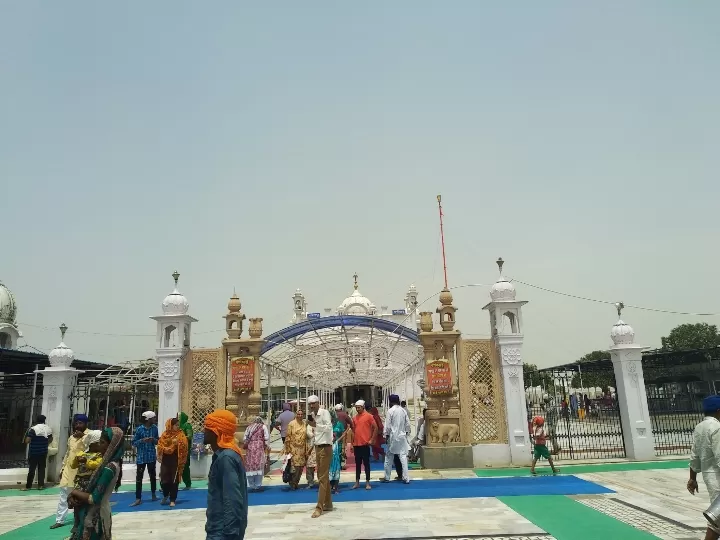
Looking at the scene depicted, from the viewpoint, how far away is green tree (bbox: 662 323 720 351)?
135 feet

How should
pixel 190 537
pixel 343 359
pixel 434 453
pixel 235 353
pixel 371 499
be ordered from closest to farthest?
pixel 190 537, pixel 371 499, pixel 434 453, pixel 235 353, pixel 343 359

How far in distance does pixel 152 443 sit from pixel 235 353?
316 cm

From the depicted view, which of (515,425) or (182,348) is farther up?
(182,348)

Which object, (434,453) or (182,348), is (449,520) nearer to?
(434,453)

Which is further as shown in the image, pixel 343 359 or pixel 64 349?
pixel 343 359

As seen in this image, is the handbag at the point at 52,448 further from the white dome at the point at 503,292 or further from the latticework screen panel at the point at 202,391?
the white dome at the point at 503,292

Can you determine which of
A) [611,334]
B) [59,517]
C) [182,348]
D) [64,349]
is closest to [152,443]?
[59,517]

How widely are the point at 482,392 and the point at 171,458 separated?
6.06m

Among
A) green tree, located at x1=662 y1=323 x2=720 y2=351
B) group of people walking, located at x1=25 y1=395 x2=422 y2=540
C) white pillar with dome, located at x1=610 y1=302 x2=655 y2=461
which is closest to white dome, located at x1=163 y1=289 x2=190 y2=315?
group of people walking, located at x1=25 y1=395 x2=422 y2=540

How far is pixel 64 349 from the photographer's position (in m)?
10.8

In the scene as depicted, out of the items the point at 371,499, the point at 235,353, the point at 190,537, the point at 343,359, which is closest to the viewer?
the point at 190,537

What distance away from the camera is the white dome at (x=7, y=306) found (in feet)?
86.1

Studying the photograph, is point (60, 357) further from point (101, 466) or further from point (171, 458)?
point (101, 466)

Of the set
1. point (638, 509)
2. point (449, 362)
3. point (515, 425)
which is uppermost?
point (449, 362)
